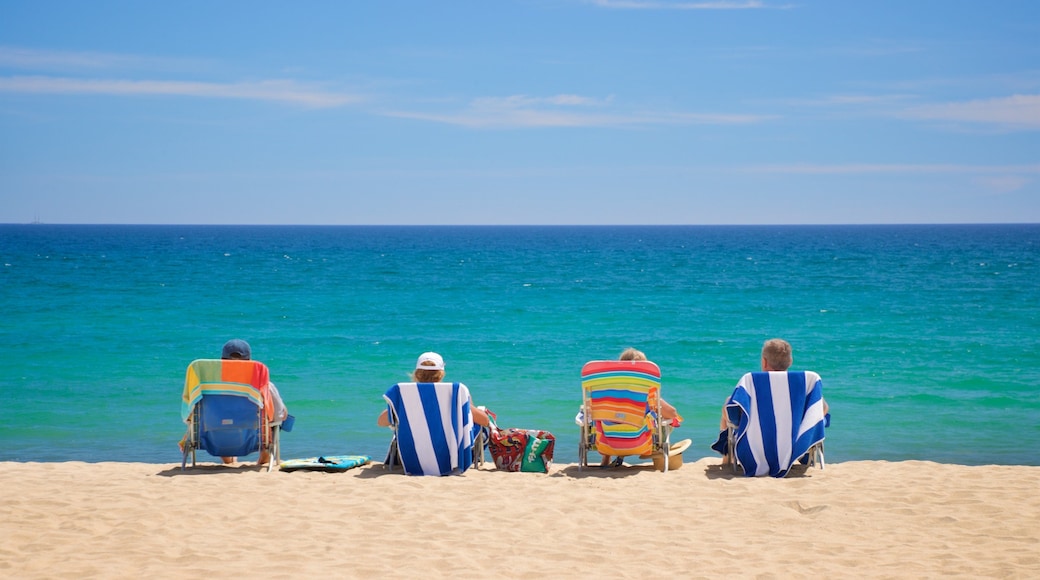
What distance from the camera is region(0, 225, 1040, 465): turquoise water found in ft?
33.3

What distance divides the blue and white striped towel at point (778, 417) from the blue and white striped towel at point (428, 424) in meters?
2.02

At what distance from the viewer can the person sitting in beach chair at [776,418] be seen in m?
6.66

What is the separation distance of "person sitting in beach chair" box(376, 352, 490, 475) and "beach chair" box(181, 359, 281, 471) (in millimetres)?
932

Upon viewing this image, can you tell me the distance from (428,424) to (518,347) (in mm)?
10477

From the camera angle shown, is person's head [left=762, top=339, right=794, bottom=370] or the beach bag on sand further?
the beach bag on sand

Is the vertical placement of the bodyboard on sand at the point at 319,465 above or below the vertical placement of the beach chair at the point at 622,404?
below

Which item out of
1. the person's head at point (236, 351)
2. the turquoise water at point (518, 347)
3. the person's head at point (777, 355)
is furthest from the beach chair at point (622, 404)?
the person's head at point (236, 351)

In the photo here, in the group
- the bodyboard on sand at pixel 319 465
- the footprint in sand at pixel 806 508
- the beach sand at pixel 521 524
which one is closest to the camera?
the beach sand at pixel 521 524

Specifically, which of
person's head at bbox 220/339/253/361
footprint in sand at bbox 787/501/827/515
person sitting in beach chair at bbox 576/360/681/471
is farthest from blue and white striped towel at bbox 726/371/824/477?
person's head at bbox 220/339/253/361

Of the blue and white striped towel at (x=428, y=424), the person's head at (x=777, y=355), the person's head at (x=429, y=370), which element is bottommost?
the blue and white striped towel at (x=428, y=424)

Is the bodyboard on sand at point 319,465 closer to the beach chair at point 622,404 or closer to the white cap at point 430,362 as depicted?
the white cap at point 430,362

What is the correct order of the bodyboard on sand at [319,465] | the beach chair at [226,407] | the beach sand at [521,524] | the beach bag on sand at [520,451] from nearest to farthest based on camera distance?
1. the beach sand at [521,524]
2. the beach chair at [226,407]
3. the bodyboard on sand at [319,465]
4. the beach bag on sand at [520,451]

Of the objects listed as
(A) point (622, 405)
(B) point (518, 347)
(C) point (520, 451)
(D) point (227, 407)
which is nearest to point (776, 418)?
(A) point (622, 405)

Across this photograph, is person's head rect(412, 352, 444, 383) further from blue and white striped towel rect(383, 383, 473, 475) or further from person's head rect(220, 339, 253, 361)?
person's head rect(220, 339, 253, 361)
